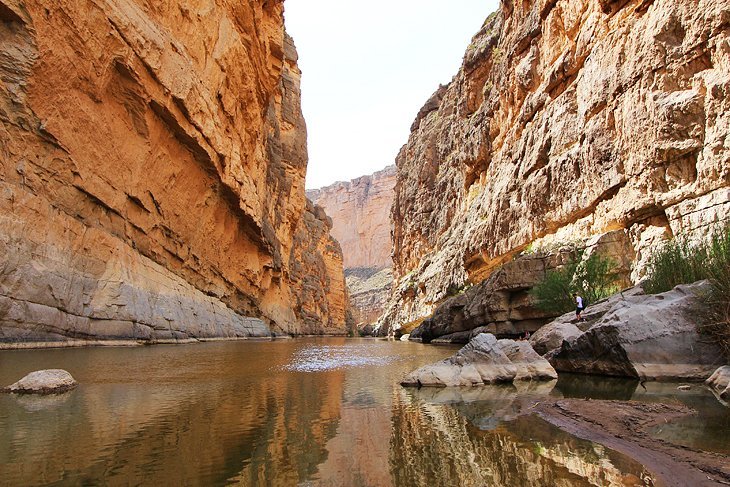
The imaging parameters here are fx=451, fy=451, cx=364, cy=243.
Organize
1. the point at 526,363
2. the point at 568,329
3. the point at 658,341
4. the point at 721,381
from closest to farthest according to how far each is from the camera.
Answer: the point at 721,381 → the point at 658,341 → the point at 526,363 → the point at 568,329

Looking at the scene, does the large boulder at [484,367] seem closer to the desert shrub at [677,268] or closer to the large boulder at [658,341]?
the large boulder at [658,341]

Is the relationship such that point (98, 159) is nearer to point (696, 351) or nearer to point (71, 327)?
point (71, 327)

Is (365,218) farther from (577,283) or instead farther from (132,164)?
(132,164)

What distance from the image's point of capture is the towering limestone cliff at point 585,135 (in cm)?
1812

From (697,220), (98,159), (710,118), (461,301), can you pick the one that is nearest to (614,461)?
(697,220)

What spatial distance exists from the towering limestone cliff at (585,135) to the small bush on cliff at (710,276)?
4.88m

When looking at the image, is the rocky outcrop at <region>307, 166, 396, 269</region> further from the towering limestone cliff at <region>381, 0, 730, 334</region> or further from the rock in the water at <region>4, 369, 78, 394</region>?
the rock in the water at <region>4, 369, 78, 394</region>

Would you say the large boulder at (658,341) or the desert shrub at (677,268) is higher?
the desert shrub at (677,268)

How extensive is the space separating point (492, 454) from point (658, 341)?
276 inches

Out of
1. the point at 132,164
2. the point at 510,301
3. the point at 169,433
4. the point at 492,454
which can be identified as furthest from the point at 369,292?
the point at 492,454

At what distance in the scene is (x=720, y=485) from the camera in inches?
144

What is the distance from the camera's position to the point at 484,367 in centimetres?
1042

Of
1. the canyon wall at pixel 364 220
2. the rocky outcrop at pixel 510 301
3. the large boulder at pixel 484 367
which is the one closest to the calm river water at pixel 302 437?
the large boulder at pixel 484 367

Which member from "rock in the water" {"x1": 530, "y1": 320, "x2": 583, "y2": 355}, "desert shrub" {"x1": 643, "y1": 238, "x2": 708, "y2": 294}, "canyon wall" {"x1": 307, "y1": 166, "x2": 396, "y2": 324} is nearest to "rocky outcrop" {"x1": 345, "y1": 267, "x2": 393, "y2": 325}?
"canyon wall" {"x1": 307, "y1": 166, "x2": 396, "y2": 324}
